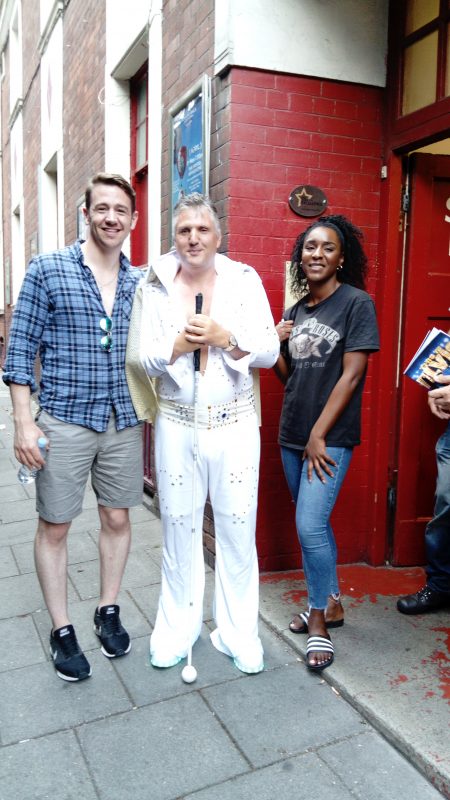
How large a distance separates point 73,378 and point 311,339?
3.52 feet

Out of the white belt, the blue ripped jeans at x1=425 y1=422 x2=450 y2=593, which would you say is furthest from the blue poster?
the blue ripped jeans at x1=425 y1=422 x2=450 y2=593

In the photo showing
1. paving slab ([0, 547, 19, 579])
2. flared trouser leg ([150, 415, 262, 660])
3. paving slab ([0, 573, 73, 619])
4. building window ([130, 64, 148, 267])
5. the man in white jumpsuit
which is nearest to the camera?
the man in white jumpsuit

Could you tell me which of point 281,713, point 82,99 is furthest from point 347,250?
point 82,99

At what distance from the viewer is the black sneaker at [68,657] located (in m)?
2.83

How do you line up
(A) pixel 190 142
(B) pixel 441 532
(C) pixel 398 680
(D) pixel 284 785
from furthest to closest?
1. (A) pixel 190 142
2. (B) pixel 441 532
3. (C) pixel 398 680
4. (D) pixel 284 785

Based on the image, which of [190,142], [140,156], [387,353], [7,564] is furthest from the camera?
[140,156]

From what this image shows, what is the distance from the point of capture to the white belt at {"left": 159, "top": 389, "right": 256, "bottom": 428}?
2730 mm

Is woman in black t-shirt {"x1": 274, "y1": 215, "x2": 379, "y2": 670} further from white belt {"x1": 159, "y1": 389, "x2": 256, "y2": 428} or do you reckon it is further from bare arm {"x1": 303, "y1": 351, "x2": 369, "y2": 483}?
white belt {"x1": 159, "y1": 389, "x2": 256, "y2": 428}

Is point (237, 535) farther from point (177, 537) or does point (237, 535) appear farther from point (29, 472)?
point (29, 472)

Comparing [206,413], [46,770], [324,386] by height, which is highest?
[324,386]

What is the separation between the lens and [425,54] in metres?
3.54

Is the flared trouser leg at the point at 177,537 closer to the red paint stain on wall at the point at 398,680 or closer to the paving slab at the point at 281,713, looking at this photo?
the paving slab at the point at 281,713

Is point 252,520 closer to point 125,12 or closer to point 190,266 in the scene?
point 190,266

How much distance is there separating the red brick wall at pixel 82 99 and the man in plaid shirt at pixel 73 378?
158 inches
